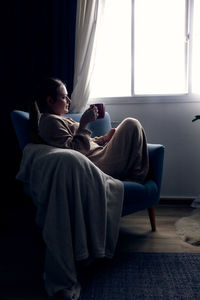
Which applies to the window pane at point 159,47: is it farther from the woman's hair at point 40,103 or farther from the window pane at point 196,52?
the woman's hair at point 40,103

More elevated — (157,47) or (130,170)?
(157,47)

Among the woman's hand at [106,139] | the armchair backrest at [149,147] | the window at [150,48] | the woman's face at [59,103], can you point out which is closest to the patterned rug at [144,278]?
the armchair backrest at [149,147]

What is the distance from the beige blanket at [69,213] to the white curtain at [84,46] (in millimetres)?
1126

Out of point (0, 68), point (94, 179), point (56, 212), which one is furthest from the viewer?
point (0, 68)

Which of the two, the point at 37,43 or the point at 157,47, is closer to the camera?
the point at 37,43

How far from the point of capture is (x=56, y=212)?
1293mm

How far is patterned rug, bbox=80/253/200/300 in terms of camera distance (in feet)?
4.12

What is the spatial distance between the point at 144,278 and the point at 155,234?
57cm

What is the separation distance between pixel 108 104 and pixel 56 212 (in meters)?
1.55

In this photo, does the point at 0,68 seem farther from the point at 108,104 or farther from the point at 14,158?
the point at 108,104

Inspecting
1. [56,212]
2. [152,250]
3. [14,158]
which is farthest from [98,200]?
[14,158]

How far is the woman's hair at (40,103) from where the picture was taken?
5.72 ft

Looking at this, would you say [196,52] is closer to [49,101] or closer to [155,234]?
[49,101]

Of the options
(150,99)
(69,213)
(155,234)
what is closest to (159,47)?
(150,99)
